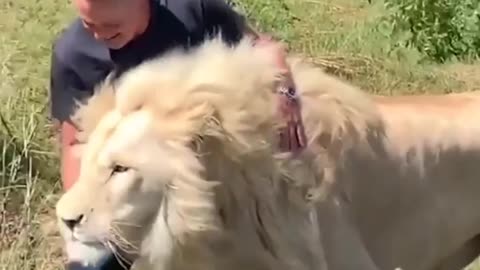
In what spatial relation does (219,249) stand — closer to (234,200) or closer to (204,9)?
(234,200)

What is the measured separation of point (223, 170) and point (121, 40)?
22.4 inches

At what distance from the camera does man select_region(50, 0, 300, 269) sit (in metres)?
2.47

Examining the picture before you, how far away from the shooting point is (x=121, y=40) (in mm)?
2500

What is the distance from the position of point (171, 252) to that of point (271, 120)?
0.30 metres

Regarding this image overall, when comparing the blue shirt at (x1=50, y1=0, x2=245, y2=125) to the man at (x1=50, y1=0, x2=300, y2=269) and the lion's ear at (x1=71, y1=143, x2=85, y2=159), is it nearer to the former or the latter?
the man at (x1=50, y1=0, x2=300, y2=269)

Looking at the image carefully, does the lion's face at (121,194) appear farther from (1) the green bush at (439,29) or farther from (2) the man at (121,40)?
(1) the green bush at (439,29)

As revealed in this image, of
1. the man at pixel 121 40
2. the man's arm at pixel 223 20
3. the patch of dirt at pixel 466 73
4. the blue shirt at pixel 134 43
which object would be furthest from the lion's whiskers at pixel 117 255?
the patch of dirt at pixel 466 73

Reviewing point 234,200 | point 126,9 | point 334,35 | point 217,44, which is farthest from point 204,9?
point 334,35

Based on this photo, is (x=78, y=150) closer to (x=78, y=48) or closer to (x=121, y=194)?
(x=121, y=194)

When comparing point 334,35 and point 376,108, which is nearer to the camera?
point 376,108

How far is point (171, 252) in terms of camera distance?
6.48 feet

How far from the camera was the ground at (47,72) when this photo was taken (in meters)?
3.69

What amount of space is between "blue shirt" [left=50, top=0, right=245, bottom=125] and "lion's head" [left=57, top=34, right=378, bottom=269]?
0.48 m

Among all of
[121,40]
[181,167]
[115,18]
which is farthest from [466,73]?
[181,167]
